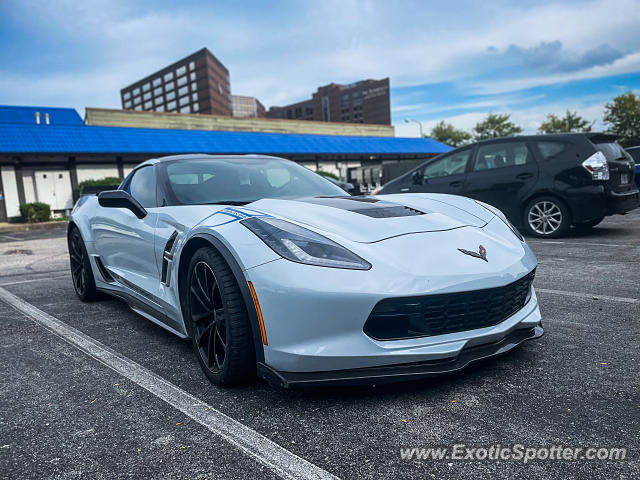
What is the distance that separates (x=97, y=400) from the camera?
2422mm

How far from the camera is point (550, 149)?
7355 millimetres

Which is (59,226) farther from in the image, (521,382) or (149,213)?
(521,382)

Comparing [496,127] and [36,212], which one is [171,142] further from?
[496,127]

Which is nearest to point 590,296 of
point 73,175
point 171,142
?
point 73,175

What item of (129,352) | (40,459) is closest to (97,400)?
(40,459)

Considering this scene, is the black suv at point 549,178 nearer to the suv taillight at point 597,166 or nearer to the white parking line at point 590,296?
the suv taillight at point 597,166

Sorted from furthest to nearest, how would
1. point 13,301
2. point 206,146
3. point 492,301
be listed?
point 206,146
point 13,301
point 492,301

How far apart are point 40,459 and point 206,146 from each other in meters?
28.1

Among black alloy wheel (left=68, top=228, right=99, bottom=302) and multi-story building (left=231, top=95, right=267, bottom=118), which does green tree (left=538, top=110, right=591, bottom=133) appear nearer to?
black alloy wheel (left=68, top=228, right=99, bottom=302)

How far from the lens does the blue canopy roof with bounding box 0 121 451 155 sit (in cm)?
2397

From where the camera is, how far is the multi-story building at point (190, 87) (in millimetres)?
96125

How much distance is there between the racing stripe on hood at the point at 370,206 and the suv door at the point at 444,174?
17.3 ft

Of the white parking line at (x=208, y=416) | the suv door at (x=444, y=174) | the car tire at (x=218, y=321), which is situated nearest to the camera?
the white parking line at (x=208, y=416)

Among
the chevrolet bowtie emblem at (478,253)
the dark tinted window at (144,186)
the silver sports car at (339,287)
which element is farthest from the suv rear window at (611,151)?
the dark tinted window at (144,186)
